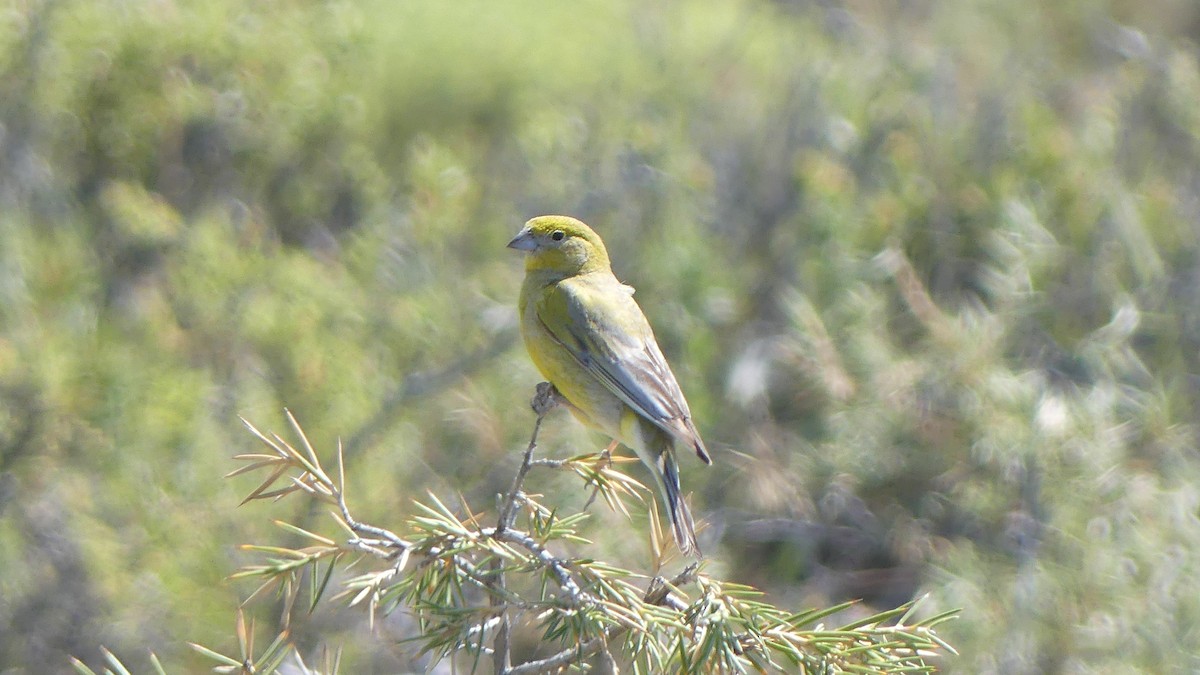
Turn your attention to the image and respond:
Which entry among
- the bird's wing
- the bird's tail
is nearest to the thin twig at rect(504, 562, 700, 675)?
the bird's tail

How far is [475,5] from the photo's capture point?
7.95 metres

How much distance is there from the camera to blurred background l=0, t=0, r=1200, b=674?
4238 millimetres

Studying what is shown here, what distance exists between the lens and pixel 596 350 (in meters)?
3.27

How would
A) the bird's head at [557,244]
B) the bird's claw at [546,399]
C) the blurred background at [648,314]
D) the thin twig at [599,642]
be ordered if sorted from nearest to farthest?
the thin twig at [599,642], the bird's claw at [546,399], the bird's head at [557,244], the blurred background at [648,314]

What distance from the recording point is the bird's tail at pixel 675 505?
2432 millimetres

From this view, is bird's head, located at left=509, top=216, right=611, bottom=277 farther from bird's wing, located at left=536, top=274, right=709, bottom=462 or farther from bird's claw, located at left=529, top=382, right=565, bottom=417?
bird's claw, located at left=529, top=382, right=565, bottom=417

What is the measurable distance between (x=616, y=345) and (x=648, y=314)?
1946mm

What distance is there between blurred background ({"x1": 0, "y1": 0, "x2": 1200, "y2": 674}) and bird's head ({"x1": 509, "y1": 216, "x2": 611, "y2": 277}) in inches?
42.1

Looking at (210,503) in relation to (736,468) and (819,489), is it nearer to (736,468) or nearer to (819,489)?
(736,468)

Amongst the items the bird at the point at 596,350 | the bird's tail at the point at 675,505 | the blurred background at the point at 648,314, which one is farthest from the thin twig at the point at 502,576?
the blurred background at the point at 648,314

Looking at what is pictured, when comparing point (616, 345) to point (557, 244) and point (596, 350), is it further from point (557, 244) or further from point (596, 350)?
point (557, 244)

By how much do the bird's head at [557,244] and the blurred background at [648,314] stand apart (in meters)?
1.07

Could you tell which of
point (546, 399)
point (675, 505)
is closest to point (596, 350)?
point (546, 399)

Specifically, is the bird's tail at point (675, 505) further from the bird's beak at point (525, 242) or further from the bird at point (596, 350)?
the bird's beak at point (525, 242)
